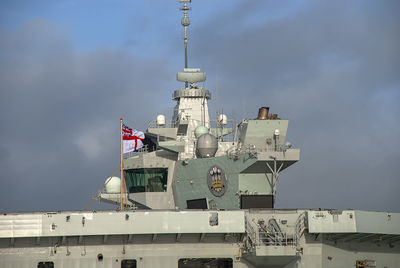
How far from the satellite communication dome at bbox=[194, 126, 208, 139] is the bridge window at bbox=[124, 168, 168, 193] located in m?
2.93

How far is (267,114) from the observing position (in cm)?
4050

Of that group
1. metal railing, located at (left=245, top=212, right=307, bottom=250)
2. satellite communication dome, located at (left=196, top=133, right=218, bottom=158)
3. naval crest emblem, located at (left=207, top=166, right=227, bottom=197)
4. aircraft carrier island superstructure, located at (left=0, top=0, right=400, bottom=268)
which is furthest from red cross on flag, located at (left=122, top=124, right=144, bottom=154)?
metal railing, located at (left=245, top=212, right=307, bottom=250)

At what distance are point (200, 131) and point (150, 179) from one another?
439 cm

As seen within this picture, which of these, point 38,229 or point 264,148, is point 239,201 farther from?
point 38,229

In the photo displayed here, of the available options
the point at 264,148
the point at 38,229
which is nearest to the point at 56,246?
the point at 38,229

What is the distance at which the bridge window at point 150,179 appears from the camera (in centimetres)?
4281

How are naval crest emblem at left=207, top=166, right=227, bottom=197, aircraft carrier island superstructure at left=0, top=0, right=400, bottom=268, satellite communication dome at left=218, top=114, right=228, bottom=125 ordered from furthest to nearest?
satellite communication dome at left=218, top=114, right=228, bottom=125 < naval crest emblem at left=207, top=166, right=227, bottom=197 < aircraft carrier island superstructure at left=0, top=0, right=400, bottom=268

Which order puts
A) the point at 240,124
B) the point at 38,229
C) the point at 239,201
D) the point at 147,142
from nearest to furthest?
the point at 38,229
the point at 239,201
the point at 240,124
the point at 147,142

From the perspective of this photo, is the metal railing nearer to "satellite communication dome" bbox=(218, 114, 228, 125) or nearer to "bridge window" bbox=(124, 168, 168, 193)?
"bridge window" bbox=(124, 168, 168, 193)

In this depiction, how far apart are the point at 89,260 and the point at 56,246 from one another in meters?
1.69

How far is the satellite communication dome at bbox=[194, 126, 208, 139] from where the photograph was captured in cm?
4236

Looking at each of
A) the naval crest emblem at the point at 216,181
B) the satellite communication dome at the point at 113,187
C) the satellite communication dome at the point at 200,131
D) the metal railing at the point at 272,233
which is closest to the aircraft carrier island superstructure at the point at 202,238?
the metal railing at the point at 272,233

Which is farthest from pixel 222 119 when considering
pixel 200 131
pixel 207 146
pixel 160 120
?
pixel 207 146

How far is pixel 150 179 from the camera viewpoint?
43.1 m
